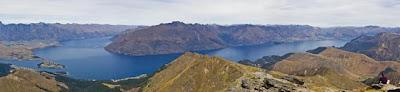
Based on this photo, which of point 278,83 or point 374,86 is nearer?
point 278,83

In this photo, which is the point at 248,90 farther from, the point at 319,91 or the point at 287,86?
the point at 319,91

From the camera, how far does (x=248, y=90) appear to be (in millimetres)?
110000

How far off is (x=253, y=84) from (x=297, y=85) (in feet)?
31.5

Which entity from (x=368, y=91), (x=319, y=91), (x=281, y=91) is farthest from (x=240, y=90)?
(x=368, y=91)

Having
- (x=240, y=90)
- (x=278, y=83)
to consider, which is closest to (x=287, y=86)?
(x=278, y=83)

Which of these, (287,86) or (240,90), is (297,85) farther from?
(240,90)

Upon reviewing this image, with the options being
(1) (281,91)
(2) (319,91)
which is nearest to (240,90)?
(1) (281,91)

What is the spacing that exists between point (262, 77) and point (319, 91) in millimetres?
15687

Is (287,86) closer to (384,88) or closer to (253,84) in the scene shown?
(253,84)

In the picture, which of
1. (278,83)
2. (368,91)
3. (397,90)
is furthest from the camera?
(368,91)

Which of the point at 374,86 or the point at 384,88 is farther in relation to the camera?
the point at 374,86

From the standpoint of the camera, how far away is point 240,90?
366 feet

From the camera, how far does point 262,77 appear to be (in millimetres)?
114250

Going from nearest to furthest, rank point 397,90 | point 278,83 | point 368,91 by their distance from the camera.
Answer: point 397,90, point 278,83, point 368,91
